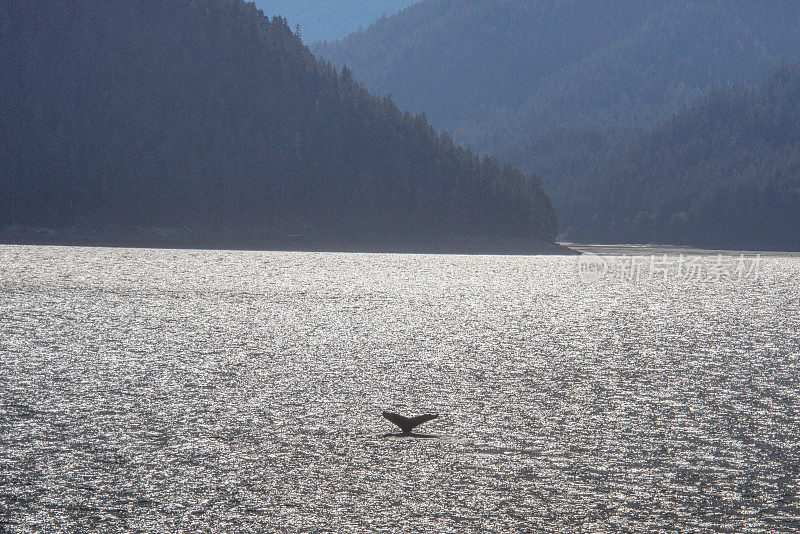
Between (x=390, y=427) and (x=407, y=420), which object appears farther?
(x=390, y=427)

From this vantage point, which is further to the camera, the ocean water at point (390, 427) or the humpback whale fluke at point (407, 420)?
the humpback whale fluke at point (407, 420)

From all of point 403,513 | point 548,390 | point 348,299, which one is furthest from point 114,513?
point 348,299

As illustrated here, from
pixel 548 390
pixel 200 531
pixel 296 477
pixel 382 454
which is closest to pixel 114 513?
pixel 200 531

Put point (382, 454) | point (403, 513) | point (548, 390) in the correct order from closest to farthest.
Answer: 1. point (403, 513)
2. point (382, 454)
3. point (548, 390)

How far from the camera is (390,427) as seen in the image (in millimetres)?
23875

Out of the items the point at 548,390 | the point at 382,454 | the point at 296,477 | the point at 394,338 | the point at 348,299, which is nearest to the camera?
the point at 296,477

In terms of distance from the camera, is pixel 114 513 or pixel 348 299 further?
pixel 348 299

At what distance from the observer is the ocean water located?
16598 millimetres

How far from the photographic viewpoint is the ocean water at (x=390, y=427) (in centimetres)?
1660

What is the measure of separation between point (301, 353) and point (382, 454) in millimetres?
20529

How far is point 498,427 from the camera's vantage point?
2395 centimetres

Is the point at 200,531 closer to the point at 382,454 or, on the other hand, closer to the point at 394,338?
the point at 382,454

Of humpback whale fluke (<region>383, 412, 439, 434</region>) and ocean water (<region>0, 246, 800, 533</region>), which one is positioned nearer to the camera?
ocean water (<region>0, 246, 800, 533</region>)

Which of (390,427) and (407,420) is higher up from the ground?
(407,420)
